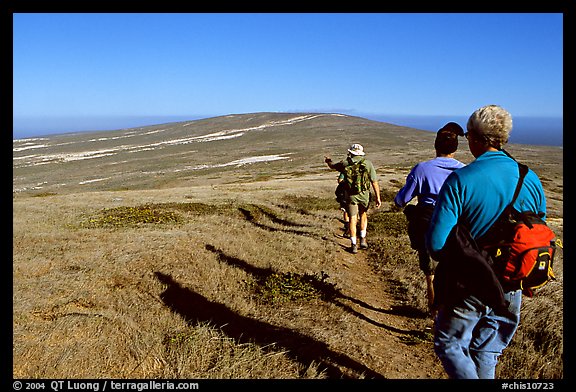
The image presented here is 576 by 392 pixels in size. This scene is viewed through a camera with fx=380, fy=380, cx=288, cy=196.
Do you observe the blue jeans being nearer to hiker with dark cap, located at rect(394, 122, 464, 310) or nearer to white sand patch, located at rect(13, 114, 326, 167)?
hiker with dark cap, located at rect(394, 122, 464, 310)

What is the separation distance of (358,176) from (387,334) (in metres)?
4.79

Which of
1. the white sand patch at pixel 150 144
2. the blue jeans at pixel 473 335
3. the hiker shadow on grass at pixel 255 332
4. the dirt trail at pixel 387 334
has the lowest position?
the dirt trail at pixel 387 334

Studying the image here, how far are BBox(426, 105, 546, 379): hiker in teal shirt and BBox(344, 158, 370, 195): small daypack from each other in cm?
657

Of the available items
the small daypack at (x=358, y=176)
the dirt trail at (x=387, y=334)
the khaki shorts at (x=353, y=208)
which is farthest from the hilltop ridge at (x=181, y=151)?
the dirt trail at (x=387, y=334)

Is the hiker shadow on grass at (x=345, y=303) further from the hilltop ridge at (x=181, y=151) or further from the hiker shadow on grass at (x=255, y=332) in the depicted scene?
the hilltop ridge at (x=181, y=151)

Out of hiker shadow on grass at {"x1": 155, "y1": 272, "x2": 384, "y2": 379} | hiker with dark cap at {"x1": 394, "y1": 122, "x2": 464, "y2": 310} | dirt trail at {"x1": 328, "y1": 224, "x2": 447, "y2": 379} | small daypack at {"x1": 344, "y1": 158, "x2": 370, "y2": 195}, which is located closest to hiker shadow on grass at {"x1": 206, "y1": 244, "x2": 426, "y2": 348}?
dirt trail at {"x1": 328, "y1": 224, "x2": 447, "y2": 379}

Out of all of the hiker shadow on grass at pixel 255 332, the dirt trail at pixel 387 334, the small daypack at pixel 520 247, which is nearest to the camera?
the small daypack at pixel 520 247

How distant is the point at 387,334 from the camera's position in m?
6.36

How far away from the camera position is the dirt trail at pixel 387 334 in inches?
209

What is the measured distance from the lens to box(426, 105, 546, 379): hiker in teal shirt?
3225 millimetres

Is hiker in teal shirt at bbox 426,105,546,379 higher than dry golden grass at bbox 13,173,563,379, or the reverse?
hiker in teal shirt at bbox 426,105,546,379

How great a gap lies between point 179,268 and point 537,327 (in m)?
7.10

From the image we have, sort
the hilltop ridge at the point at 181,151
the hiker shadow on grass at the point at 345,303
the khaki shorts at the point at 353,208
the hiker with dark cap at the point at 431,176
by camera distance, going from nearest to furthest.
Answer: the hiker with dark cap at the point at 431,176 < the hiker shadow on grass at the point at 345,303 < the khaki shorts at the point at 353,208 < the hilltop ridge at the point at 181,151
